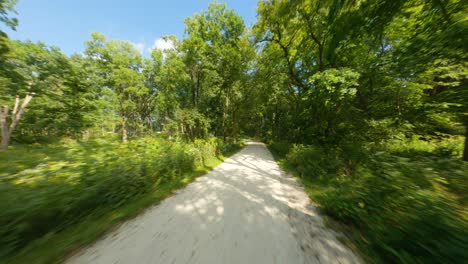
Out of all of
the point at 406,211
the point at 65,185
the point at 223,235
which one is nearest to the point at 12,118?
the point at 65,185

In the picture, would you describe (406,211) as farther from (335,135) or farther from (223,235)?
(335,135)

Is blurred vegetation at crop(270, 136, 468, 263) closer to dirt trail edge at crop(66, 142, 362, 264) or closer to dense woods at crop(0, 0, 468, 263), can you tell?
dense woods at crop(0, 0, 468, 263)

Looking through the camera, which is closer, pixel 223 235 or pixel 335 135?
pixel 223 235

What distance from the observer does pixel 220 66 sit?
49.6ft

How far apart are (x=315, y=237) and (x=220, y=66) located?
15.6 m

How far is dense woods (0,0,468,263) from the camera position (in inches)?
89.0

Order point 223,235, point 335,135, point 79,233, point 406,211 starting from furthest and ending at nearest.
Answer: point 335,135 < point 223,235 < point 79,233 < point 406,211

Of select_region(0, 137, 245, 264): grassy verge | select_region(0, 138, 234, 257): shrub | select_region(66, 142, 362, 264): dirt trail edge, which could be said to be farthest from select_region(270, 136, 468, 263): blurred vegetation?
select_region(0, 138, 234, 257): shrub

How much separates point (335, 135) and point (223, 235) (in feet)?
29.4

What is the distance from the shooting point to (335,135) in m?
8.73

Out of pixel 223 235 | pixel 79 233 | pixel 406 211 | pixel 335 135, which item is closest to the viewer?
pixel 406 211

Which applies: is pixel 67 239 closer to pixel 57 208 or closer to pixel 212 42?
pixel 57 208

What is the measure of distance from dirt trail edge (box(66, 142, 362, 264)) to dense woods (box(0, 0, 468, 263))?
A: 2.48 feet

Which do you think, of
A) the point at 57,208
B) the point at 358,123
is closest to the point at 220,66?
the point at 358,123
